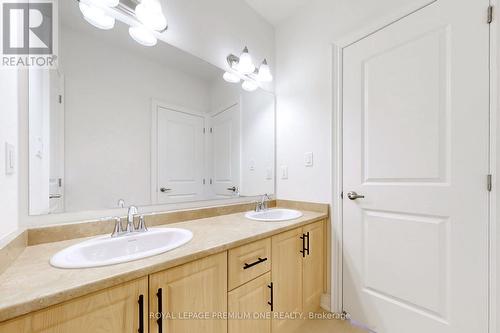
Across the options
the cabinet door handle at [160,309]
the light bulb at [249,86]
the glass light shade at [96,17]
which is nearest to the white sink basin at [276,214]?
the cabinet door handle at [160,309]

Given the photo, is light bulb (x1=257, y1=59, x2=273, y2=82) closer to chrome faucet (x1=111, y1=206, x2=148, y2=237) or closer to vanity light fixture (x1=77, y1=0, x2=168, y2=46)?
vanity light fixture (x1=77, y1=0, x2=168, y2=46)

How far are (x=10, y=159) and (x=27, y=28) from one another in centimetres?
61

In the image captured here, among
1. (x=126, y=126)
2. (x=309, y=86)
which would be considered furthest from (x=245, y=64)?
(x=126, y=126)

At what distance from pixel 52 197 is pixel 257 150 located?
4.67 ft

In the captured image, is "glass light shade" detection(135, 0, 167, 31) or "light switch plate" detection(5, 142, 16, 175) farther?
"glass light shade" detection(135, 0, 167, 31)

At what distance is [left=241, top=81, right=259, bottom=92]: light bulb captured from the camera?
1.85 m

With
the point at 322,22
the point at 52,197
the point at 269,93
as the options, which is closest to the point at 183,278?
the point at 52,197

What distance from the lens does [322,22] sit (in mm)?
1722

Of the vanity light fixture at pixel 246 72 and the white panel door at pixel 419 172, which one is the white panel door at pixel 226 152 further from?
the white panel door at pixel 419 172

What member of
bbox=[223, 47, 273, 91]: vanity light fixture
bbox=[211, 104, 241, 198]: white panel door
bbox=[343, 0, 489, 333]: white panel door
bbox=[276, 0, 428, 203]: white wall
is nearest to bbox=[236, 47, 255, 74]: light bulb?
bbox=[223, 47, 273, 91]: vanity light fixture

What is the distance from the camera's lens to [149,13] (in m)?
1.20

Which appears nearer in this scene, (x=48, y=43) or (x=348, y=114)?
(x=48, y=43)

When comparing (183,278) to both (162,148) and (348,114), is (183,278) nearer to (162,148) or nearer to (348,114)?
(162,148)

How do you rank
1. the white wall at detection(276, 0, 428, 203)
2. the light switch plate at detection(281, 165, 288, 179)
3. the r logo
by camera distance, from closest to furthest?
the r logo < the white wall at detection(276, 0, 428, 203) < the light switch plate at detection(281, 165, 288, 179)
